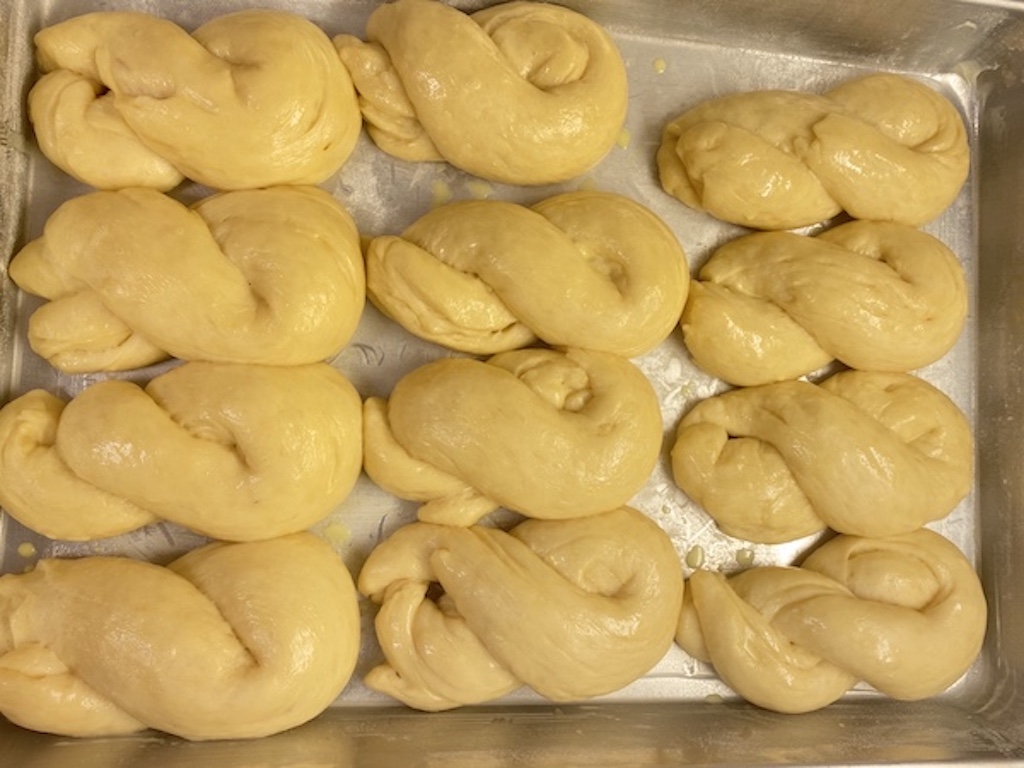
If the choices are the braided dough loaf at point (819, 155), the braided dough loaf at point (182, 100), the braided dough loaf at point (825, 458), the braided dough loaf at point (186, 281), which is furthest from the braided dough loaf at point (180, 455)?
the braided dough loaf at point (819, 155)

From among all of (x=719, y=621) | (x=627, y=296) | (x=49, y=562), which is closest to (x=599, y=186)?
(x=627, y=296)

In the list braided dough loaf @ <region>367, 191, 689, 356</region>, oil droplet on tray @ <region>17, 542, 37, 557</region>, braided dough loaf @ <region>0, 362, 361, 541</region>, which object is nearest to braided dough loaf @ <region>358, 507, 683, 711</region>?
braided dough loaf @ <region>0, 362, 361, 541</region>

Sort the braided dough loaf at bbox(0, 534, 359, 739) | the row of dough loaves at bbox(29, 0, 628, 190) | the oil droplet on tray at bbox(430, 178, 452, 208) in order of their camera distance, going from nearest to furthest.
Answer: the braided dough loaf at bbox(0, 534, 359, 739) < the row of dough loaves at bbox(29, 0, 628, 190) < the oil droplet on tray at bbox(430, 178, 452, 208)

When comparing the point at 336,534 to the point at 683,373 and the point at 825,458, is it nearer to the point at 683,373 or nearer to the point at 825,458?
the point at 683,373

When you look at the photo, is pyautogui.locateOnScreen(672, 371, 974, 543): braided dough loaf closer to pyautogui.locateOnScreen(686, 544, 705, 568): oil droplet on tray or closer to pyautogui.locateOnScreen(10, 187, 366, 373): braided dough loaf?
pyautogui.locateOnScreen(686, 544, 705, 568): oil droplet on tray

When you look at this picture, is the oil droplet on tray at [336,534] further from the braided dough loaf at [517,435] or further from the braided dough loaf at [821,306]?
the braided dough loaf at [821,306]

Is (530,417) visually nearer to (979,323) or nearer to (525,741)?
(525,741)

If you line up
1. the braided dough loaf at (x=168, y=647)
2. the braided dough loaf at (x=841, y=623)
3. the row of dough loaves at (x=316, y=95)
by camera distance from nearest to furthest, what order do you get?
the braided dough loaf at (x=168, y=647)
the row of dough loaves at (x=316, y=95)
the braided dough loaf at (x=841, y=623)

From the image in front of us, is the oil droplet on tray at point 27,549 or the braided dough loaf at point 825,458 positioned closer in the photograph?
the oil droplet on tray at point 27,549
